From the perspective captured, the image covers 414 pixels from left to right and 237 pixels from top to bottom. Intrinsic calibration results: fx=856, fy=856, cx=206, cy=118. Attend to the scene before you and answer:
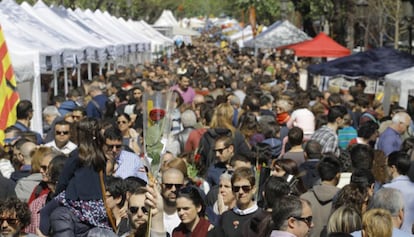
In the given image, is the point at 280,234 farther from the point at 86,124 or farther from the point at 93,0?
the point at 93,0

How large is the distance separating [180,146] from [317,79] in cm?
1326

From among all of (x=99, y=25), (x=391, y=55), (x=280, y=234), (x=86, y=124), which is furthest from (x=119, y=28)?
(x=280, y=234)

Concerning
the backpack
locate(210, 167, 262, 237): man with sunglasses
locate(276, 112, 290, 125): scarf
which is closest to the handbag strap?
locate(210, 167, 262, 237): man with sunglasses

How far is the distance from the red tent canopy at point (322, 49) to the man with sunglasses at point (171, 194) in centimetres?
1780

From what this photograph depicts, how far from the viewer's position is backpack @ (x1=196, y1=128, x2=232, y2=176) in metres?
9.33

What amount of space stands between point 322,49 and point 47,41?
32.0 feet

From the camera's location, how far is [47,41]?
55.4 feet

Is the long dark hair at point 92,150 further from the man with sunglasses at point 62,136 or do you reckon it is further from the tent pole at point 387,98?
the tent pole at point 387,98

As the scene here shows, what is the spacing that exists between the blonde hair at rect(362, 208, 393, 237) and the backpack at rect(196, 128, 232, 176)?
3.92 m

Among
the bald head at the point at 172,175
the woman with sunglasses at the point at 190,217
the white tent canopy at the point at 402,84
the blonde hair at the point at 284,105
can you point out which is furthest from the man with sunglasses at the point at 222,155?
the white tent canopy at the point at 402,84

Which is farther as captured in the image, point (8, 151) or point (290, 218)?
point (8, 151)

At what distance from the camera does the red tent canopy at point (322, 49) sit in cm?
2386

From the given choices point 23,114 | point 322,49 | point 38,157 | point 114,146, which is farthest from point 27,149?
point 322,49

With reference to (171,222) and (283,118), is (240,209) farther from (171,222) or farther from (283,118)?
(283,118)
